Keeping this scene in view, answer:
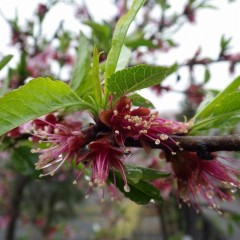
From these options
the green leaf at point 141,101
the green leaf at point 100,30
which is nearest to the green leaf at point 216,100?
the green leaf at point 141,101

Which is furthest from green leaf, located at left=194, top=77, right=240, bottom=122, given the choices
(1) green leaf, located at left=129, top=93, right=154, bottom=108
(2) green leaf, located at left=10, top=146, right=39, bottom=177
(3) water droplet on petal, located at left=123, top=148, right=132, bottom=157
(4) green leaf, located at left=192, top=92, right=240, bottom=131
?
(2) green leaf, located at left=10, top=146, right=39, bottom=177

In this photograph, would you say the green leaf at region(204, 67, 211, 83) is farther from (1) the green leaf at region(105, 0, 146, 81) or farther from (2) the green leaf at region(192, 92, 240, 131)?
(1) the green leaf at region(105, 0, 146, 81)

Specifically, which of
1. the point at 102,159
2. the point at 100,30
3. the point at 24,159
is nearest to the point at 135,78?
the point at 102,159

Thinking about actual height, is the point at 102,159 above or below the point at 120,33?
below

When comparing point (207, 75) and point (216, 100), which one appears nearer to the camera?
point (216, 100)

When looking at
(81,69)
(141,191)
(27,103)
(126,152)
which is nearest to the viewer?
(27,103)

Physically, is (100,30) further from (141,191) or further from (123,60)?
(141,191)
